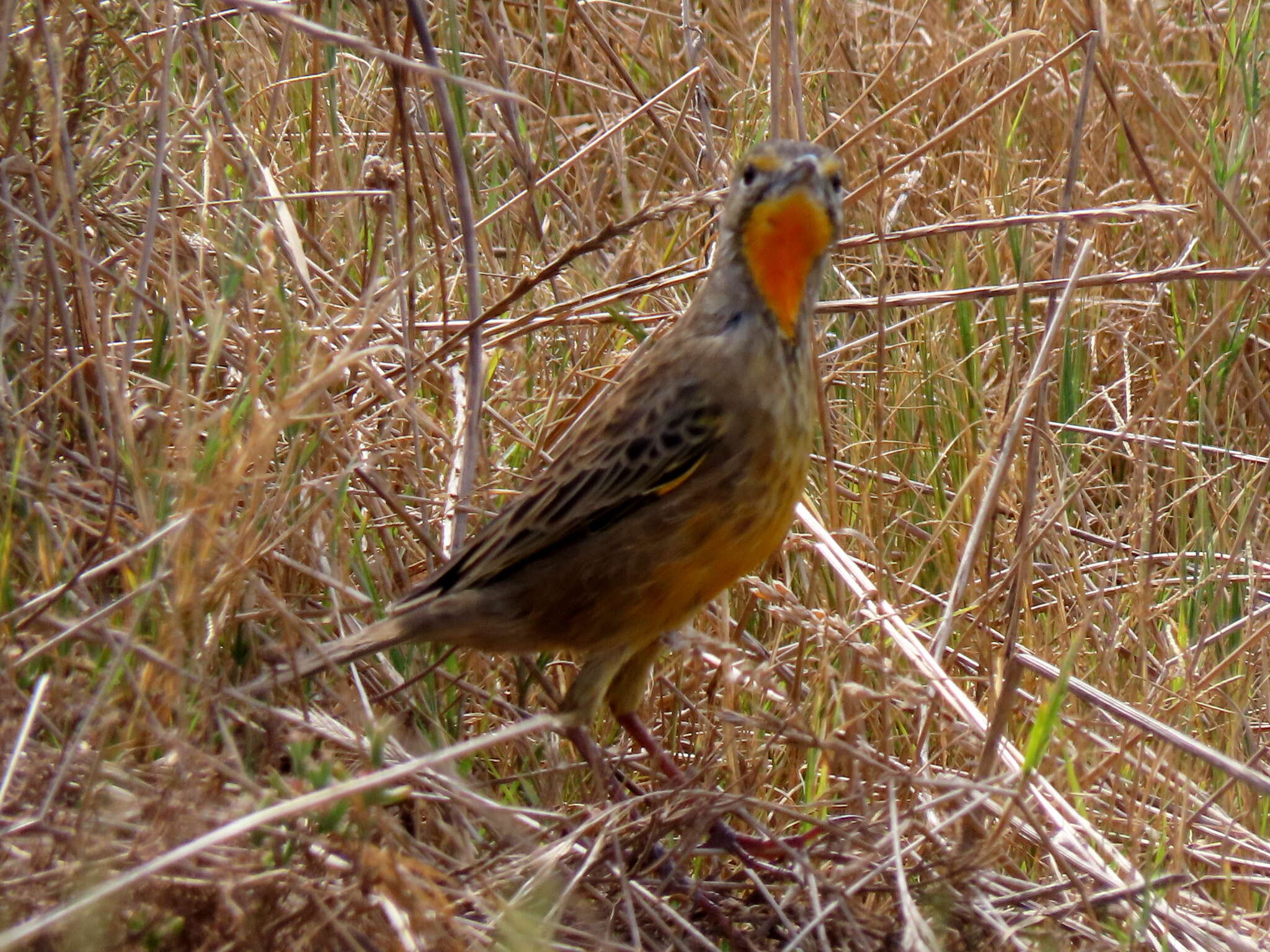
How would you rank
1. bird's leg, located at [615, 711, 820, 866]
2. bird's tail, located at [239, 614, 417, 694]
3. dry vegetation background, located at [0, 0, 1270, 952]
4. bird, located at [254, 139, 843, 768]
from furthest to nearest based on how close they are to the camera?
bird, located at [254, 139, 843, 768] < bird's leg, located at [615, 711, 820, 866] < bird's tail, located at [239, 614, 417, 694] < dry vegetation background, located at [0, 0, 1270, 952]

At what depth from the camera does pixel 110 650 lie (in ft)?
9.99

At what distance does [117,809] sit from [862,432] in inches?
121

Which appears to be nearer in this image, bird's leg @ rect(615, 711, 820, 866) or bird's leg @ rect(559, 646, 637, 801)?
bird's leg @ rect(615, 711, 820, 866)

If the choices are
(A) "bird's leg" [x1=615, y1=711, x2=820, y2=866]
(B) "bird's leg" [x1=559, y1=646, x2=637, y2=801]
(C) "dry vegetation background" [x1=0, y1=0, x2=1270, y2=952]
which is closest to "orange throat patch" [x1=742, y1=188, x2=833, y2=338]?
(C) "dry vegetation background" [x1=0, y1=0, x2=1270, y2=952]

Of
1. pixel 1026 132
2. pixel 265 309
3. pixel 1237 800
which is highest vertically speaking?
pixel 265 309

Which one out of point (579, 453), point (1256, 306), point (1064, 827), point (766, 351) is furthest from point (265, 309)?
point (1256, 306)

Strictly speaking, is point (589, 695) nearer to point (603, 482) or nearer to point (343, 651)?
point (603, 482)

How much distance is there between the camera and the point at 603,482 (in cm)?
396

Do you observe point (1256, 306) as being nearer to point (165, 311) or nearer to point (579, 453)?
point (579, 453)

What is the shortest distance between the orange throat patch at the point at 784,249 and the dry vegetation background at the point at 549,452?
27 centimetres

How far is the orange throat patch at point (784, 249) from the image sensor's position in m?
3.92

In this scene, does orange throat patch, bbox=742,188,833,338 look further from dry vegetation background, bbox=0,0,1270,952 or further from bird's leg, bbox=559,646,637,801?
bird's leg, bbox=559,646,637,801

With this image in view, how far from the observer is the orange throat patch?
3.92 m

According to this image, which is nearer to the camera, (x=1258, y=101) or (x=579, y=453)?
(x=579, y=453)
